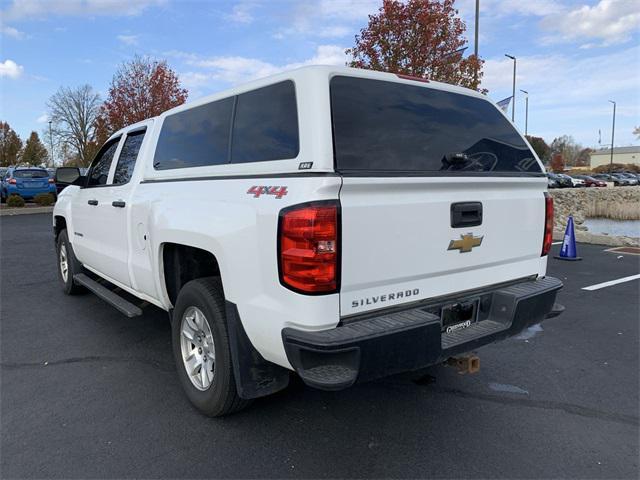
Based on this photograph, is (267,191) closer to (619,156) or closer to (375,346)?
(375,346)

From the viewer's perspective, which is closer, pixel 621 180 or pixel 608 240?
pixel 608 240

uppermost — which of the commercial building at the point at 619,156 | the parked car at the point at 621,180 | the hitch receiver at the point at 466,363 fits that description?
the commercial building at the point at 619,156

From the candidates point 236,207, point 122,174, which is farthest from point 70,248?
point 236,207

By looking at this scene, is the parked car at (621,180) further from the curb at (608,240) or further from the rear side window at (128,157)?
the rear side window at (128,157)

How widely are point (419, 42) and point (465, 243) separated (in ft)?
40.2

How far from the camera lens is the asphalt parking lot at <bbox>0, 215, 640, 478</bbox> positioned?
8.86 ft

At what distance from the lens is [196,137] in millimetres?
3570

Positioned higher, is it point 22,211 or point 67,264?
point 67,264

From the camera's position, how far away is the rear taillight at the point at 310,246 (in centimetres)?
232

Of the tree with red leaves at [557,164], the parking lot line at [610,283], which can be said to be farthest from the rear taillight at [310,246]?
the tree with red leaves at [557,164]

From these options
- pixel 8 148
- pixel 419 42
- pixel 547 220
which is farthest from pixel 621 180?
pixel 8 148

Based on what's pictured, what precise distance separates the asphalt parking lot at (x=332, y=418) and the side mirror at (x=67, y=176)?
180 cm

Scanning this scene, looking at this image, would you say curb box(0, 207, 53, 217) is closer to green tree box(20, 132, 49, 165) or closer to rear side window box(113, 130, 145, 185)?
rear side window box(113, 130, 145, 185)

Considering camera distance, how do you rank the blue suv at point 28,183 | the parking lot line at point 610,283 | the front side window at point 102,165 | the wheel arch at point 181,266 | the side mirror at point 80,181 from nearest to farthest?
the wheel arch at point 181,266, the front side window at point 102,165, the side mirror at point 80,181, the parking lot line at point 610,283, the blue suv at point 28,183
